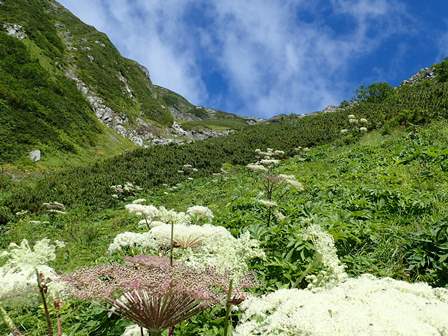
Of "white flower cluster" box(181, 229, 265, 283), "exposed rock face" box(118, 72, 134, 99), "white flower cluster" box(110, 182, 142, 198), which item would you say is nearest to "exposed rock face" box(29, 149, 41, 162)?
"white flower cluster" box(110, 182, 142, 198)

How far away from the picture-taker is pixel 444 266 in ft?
19.8

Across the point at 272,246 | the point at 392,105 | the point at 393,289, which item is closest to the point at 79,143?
the point at 392,105

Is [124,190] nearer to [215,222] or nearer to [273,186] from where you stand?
[273,186]

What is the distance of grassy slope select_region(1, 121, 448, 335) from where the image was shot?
6917 mm

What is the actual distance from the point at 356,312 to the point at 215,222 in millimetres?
8415

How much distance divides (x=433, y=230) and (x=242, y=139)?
112ft

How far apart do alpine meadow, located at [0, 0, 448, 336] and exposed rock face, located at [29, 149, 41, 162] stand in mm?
217

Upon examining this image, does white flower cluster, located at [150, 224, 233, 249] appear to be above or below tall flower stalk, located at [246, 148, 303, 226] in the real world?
below

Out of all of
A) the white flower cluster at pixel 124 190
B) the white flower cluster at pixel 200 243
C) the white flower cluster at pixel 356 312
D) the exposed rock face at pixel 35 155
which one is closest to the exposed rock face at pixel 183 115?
the exposed rock face at pixel 35 155

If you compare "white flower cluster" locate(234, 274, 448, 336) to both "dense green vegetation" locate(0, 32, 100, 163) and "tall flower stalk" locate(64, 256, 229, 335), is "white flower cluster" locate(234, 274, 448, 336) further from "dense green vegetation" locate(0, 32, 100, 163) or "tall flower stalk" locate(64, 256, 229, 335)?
"dense green vegetation" locate(0, 32, 100, 163)

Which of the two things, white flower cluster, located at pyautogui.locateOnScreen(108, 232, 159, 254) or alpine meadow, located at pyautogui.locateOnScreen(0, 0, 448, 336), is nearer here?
alpine meadow, located at pyautogui.locateOnScreen(0, 0, 448, 336)

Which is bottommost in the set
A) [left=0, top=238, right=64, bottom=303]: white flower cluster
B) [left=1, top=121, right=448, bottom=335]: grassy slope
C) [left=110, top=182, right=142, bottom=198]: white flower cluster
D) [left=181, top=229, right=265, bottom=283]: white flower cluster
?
[left=0, top=238, right=64, bottom=303]: white flower cluster

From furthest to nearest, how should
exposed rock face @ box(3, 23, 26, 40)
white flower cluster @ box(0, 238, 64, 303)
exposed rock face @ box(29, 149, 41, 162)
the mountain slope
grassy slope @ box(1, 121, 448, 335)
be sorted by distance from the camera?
exposed rock face @ box(3, 23, 26, 40)
the mountain slope
exposed rock face @ box(29, 149, 41, 162)
grassy slope @ box(1, 121, 448, 335)
white flower cluster @ box(0, 238, 64, 303)

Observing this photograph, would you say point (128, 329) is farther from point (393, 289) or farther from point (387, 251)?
point (387, 251)
